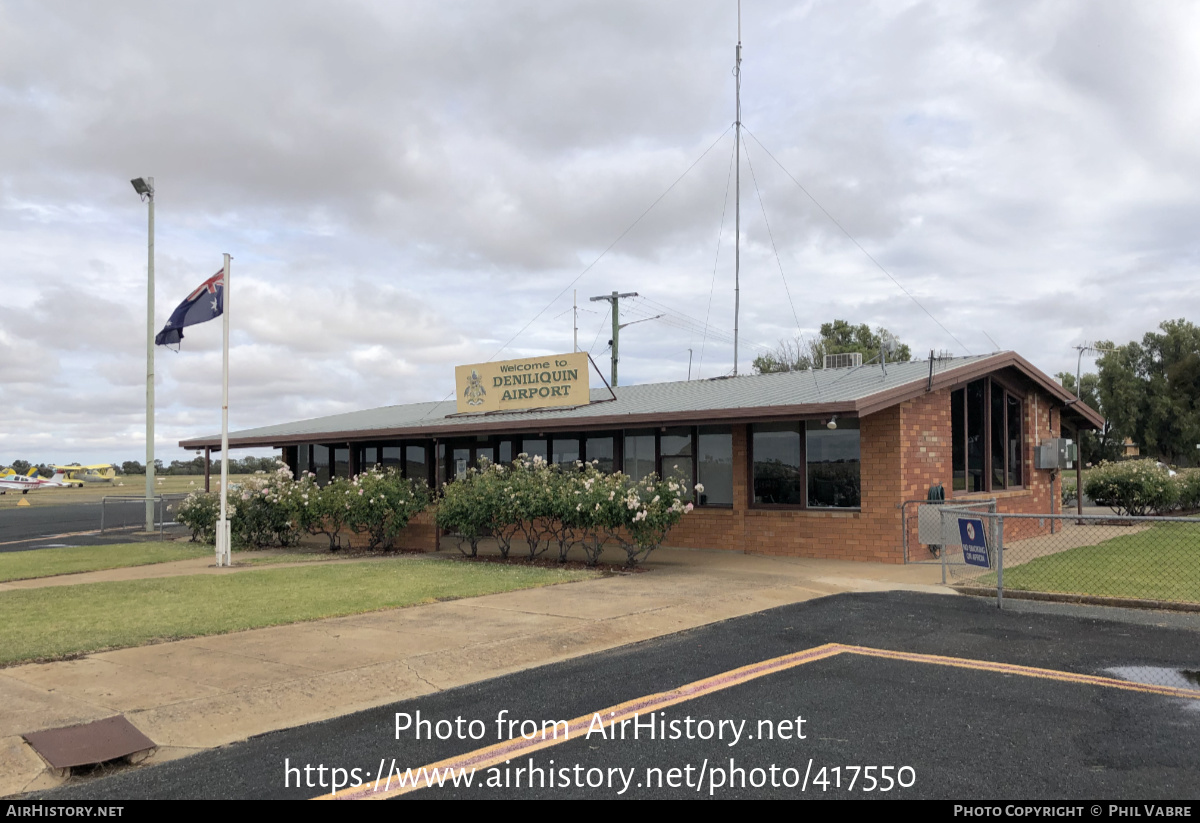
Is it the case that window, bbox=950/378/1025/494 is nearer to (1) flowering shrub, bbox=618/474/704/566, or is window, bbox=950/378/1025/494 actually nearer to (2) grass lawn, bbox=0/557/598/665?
(1) flowering shrub, bbox=618/474/704/566

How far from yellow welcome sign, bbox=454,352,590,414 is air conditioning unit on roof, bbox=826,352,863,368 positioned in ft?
20.5

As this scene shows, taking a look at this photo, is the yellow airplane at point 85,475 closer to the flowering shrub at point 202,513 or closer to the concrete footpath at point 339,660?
the flowering shrub at point 202,513

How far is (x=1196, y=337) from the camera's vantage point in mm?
61656

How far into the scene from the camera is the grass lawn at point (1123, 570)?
11461 mm

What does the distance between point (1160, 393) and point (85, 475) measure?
369 feet

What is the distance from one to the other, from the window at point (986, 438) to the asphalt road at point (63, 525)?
891 inches

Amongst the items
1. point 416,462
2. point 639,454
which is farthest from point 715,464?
point 416,462

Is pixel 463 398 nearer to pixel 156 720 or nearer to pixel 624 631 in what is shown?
pixel 624 631

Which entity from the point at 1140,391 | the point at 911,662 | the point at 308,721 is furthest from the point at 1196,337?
the point at 308,721

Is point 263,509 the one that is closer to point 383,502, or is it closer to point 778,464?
point 383,502

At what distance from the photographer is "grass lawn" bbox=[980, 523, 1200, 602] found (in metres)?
11.5

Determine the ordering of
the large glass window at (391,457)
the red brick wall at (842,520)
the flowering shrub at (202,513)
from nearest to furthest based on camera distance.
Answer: the red brick wall at (842,520) → the flowering shrub at (202,513) → the large glass window at (391,457)

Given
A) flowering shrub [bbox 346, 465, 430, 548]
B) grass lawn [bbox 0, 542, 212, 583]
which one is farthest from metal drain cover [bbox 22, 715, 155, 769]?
flowering shrub [bbox 346, 465, 430, 548]

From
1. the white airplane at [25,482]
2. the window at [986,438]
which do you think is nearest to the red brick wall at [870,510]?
the window at [986,438]
